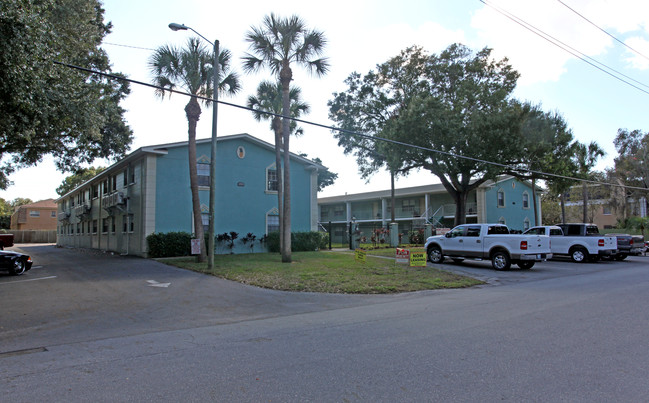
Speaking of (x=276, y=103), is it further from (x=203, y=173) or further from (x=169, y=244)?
(x=169, y=244)

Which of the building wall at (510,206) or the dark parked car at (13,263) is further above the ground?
the building wall at (510,206)

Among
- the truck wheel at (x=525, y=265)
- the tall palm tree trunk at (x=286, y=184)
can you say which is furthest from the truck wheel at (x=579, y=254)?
the tall palm tree trunk at (x=286, y=184)

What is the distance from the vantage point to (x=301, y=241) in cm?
2603

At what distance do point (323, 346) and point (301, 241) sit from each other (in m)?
20.3

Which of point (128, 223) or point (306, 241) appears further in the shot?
point (306, 241)

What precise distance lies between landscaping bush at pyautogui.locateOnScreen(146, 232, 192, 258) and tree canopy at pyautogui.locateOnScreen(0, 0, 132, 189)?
18.1ft

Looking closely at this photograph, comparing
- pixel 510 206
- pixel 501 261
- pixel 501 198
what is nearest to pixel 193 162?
pixel 501 261

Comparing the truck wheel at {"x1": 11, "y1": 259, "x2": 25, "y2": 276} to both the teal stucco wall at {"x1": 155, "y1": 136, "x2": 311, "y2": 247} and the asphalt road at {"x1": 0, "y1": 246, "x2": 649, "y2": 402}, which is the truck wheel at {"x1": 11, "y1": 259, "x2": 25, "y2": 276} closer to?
the asphalt road at {"x1": 0, "y1": 246, "x2": 649, "y2": 402}

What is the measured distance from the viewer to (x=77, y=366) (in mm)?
5113

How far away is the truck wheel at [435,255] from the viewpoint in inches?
755

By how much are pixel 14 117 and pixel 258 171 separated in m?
16.8

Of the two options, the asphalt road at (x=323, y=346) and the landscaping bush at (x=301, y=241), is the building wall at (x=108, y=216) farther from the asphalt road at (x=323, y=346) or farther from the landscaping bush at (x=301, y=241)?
the asphalt road at (x=323, y=346)

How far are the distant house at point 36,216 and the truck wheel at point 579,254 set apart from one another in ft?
234

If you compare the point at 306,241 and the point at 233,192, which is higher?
the point at 233,192
